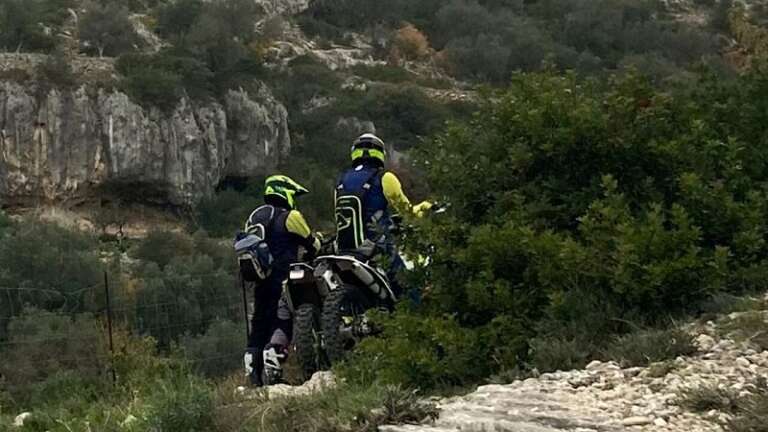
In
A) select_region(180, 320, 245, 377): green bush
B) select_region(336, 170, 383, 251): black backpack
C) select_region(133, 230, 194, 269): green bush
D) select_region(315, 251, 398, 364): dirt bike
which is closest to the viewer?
select_region(315, 251, 398, 364): dirt bike

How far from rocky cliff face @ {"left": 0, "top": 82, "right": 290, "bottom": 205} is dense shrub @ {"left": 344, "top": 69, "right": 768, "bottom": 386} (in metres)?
34.1

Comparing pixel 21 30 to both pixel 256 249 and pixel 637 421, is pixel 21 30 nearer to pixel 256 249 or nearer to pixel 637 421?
pixel 256 249

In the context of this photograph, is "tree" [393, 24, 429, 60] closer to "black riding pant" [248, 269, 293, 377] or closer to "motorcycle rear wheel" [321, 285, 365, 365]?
"black riding pant" [248, 269, 293, 377]

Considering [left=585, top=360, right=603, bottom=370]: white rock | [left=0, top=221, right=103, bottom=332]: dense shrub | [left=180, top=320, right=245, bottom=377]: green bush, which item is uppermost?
[left=585, top=360, right=603, bottom=370]: white rock

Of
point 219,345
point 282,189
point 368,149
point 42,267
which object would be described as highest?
point 368,149

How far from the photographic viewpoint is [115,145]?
40.8 metres

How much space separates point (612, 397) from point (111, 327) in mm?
5202

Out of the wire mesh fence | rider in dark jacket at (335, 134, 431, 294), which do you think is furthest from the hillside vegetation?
rider in dark jacket at (335, 134, 431, 294)

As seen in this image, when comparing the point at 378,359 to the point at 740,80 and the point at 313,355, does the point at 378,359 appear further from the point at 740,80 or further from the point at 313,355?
the point at 740,80

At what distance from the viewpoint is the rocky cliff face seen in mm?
39656

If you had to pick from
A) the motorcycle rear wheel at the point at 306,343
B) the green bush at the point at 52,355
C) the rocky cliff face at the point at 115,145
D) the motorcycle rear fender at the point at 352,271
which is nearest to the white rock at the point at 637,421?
the motorcycle rear fender at the point at 352,271

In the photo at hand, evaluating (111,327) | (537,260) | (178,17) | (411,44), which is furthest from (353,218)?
(411,44)

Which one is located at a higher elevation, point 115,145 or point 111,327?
point 111,327

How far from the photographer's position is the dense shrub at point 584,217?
19.7 feet
